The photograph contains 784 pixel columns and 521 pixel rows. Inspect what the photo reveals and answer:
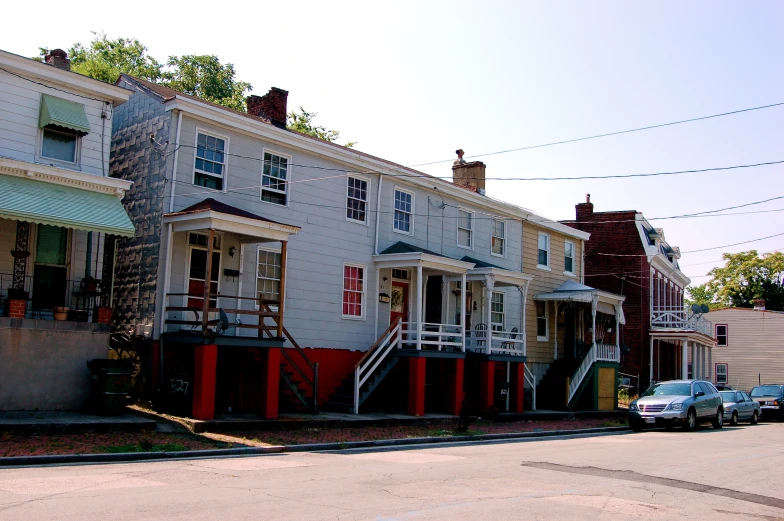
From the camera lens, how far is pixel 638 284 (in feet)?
134

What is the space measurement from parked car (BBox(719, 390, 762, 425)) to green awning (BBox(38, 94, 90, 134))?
74.1 feet

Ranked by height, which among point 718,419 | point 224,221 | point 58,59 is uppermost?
point 58,59

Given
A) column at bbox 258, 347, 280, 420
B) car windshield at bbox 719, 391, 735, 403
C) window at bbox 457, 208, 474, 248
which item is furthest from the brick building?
column at bbox 258, 347, 280, 420

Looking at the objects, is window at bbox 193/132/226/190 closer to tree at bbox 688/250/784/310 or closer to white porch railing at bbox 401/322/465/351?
white porch railing at bbox 401/322/465/351

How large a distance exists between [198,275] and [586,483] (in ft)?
37.1

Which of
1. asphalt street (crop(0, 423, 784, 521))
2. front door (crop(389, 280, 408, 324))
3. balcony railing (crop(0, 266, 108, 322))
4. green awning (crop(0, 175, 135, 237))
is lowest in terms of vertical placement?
asphalt street (crop(0, 423, 784, 521))

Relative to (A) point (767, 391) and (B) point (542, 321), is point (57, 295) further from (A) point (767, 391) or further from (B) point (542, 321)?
(A) point (767, 391)

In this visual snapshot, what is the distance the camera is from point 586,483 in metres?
11.8

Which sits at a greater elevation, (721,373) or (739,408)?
(721,373)

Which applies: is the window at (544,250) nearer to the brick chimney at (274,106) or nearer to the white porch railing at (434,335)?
the white porch railing at (434,335)

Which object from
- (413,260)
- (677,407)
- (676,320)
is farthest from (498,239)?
(676,320)

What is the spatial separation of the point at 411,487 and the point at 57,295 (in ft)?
34.9

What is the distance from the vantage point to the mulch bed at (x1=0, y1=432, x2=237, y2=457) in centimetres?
1285

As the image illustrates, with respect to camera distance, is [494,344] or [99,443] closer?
[99,443]
